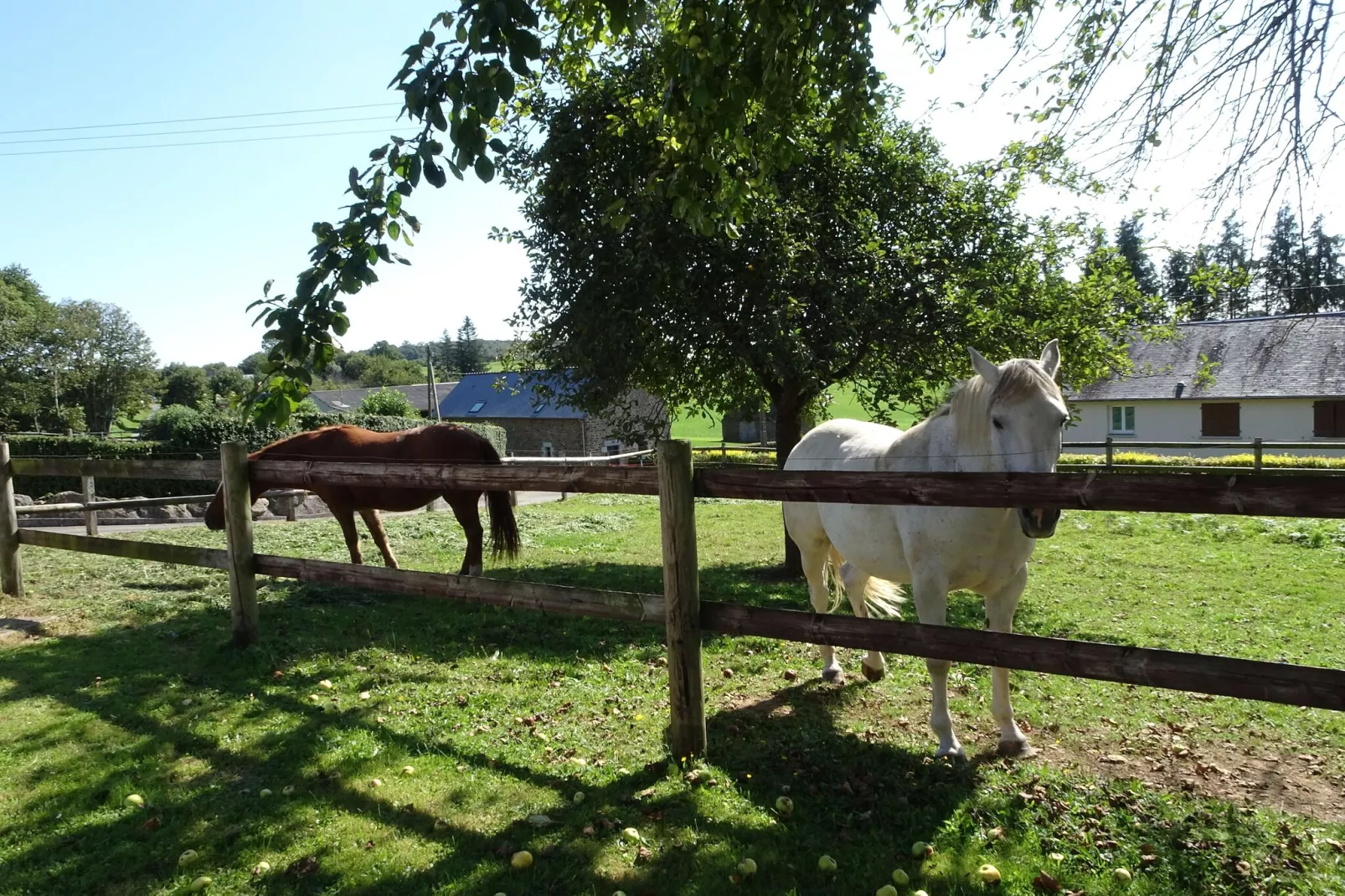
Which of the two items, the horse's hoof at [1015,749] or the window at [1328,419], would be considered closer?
the horse's hoof at [1015,749]

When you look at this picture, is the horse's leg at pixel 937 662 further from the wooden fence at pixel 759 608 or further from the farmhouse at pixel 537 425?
the farmhouse at pixel 537 425

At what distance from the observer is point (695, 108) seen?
427cm

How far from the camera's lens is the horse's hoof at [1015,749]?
4148mm

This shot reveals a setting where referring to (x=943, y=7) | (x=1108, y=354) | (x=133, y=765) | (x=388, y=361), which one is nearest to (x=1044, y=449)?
(x=943, y=7)

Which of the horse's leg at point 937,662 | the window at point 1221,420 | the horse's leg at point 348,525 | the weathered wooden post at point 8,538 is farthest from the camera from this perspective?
the window at point 1221,420

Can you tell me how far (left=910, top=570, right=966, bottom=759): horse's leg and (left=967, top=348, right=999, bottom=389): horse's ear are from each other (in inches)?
43.3

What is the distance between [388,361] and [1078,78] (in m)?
122

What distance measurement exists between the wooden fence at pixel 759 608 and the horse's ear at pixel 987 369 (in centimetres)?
94

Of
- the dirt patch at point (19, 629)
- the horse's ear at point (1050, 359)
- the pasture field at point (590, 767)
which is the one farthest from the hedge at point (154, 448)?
the horse's ear at point (1050, 359)

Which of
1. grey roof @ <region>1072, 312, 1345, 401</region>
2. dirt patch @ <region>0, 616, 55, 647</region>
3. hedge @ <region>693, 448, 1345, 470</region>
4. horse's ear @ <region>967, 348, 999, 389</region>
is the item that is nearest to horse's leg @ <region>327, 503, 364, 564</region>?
dirt patch @ <region>0, 616, 55, 647</region>

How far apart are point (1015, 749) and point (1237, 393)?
3313 centimetres

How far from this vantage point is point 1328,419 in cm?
2850

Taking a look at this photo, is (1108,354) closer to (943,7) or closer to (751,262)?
(751,262)

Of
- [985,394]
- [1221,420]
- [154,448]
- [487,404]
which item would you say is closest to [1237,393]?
[1221,420]
